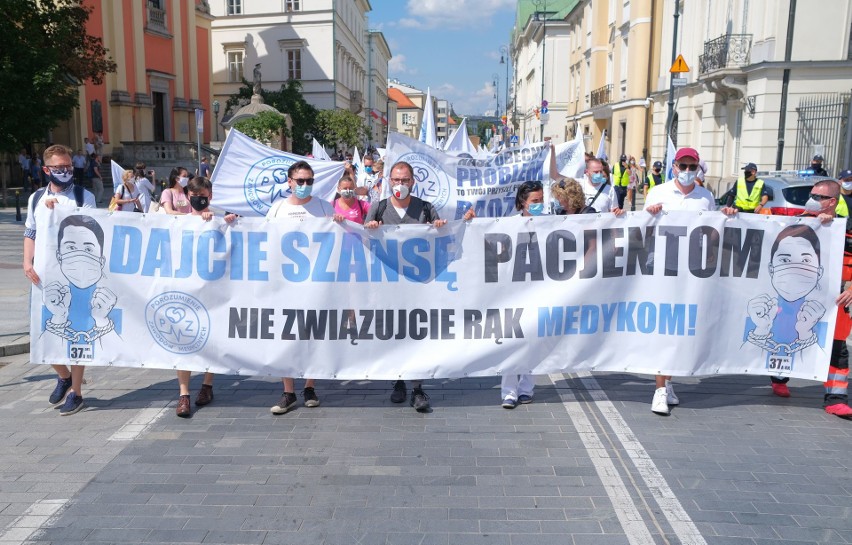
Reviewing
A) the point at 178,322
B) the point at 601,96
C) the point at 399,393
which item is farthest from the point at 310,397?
the point at 601,96

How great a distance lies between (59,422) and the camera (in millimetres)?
5805

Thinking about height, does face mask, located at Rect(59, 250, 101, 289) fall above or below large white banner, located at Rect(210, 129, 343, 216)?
below

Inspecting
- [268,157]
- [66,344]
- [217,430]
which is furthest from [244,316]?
[268,157]

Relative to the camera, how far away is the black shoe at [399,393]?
6250 mm

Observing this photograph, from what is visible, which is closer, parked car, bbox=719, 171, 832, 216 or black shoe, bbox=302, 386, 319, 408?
black shoe, bbox=302, 386, 319, 408

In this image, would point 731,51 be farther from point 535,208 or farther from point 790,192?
point 535,208

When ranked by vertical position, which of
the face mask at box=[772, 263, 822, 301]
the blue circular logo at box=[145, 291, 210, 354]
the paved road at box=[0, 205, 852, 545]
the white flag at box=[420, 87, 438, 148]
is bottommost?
the paved road at box=[0, 205, 852, 545]

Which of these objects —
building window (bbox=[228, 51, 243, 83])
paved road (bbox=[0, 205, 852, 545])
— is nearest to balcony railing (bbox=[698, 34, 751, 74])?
paved road (bbox=[0, 205, 852, 545])

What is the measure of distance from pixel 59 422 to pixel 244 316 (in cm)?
163

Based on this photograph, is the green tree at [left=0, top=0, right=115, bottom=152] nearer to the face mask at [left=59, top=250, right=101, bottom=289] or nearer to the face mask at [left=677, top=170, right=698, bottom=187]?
the face mask at [left=59, top=250, right=101, bottom=289]

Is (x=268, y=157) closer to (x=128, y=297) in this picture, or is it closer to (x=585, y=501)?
(x=128, y=297)

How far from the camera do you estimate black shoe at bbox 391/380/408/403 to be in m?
6.25

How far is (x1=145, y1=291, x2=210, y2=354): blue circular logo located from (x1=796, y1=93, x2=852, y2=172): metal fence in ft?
66.6

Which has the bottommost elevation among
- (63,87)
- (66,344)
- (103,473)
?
(103,473)
